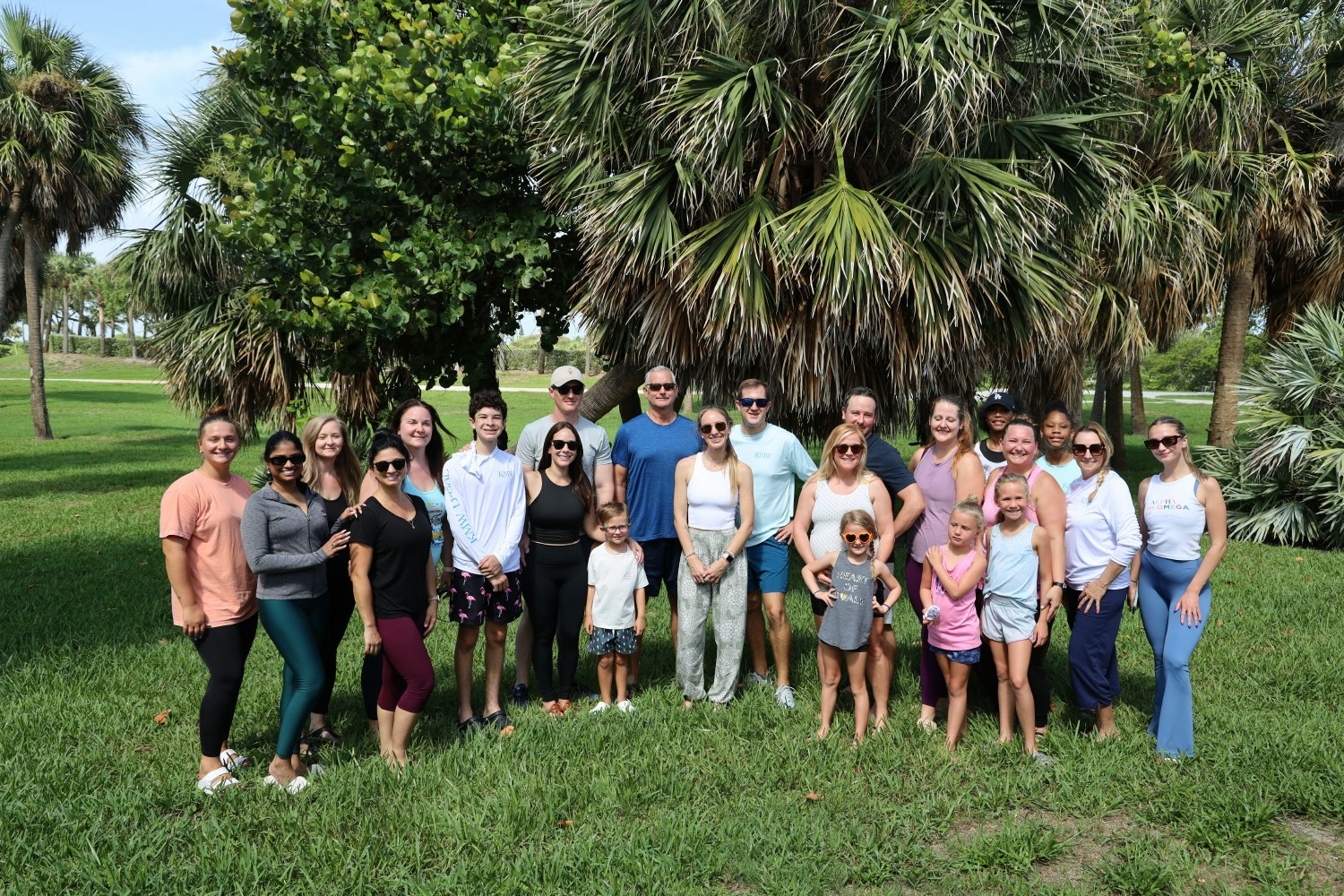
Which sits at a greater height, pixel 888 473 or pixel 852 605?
pixel 888 473

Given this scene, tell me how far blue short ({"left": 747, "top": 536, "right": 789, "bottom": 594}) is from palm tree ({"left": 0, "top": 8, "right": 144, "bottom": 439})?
20384 mm

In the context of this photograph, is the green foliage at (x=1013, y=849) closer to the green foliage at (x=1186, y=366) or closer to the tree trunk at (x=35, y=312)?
the tree trunk at (x=35, y=312)

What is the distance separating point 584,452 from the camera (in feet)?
18.7

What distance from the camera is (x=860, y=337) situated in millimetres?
7516

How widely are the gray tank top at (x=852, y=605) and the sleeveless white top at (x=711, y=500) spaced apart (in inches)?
28.6

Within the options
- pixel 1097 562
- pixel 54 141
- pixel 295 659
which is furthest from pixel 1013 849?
pixel 54 141

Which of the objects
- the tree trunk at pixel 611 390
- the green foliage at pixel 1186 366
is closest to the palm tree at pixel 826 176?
the tree trunk at pixel 611 390

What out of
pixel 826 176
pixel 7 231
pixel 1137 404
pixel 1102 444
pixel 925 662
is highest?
pixel 7 231

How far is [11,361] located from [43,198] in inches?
2223

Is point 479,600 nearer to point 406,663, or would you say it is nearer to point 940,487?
point 406,663

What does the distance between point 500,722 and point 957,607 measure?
2564 millimetres

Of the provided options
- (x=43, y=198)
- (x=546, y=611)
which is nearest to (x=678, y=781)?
(x=546, y=611)

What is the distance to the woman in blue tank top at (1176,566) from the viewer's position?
→ 462 centimetres

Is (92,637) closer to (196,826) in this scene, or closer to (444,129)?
(196,826)
